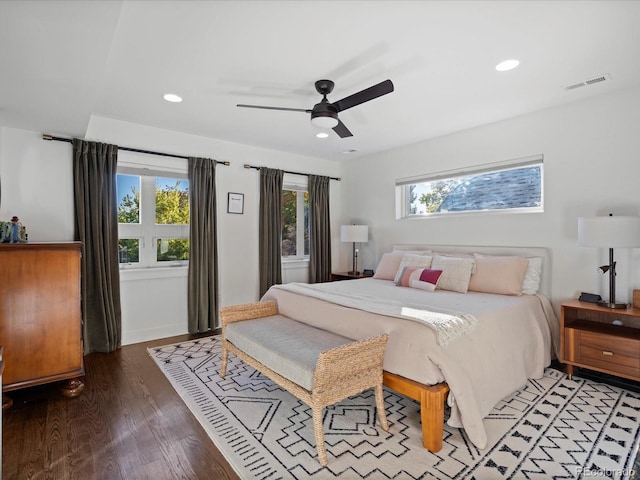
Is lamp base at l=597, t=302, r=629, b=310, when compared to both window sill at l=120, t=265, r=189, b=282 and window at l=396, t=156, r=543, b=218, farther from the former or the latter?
window sill at l=120, t=265, r=189, b=282

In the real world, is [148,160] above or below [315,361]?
above

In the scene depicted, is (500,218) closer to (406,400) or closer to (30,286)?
(406,400)

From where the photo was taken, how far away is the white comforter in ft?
6.77

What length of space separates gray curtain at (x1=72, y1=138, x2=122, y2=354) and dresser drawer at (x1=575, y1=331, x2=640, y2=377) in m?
4.38

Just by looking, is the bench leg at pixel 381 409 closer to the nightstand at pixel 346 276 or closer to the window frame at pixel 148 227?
the nightstand at pixel 346 276

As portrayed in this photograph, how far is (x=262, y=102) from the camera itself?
3.25 metres

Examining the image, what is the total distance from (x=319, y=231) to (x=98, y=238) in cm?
292

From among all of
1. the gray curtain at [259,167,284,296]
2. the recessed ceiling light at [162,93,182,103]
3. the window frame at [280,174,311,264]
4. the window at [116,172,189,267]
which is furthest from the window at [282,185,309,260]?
the recessed ceiling light at [162,93,182,103]

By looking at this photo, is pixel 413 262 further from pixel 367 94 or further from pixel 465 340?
pixel 367 94

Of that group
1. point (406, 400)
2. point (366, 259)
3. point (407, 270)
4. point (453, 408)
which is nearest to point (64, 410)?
point (406, 400)

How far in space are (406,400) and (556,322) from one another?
180cm

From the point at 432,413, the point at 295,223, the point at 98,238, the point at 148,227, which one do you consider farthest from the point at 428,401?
the point at 295,223

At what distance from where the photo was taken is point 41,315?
260cm

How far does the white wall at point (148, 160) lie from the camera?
131 inches
